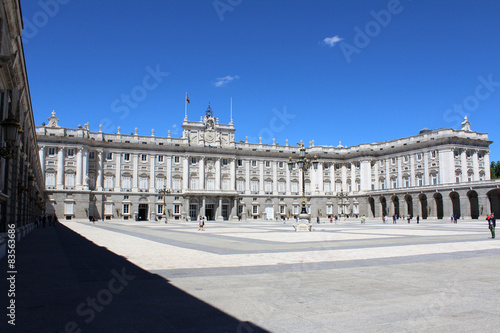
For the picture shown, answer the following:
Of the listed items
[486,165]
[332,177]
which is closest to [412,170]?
[486,165]

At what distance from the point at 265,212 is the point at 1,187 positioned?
7362 cm

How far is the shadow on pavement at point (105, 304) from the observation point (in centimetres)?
616

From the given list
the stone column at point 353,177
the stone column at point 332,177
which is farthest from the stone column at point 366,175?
the stone column at point 332,177

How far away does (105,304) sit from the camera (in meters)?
7.58

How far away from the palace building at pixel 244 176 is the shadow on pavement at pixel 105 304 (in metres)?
56.5

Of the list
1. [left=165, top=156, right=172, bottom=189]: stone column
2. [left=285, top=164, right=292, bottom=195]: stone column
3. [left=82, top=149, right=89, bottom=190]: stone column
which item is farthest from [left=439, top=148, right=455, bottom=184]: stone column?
[left=82, top=149, right=89, bottom=190]: stone column

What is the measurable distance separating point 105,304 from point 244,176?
258ft

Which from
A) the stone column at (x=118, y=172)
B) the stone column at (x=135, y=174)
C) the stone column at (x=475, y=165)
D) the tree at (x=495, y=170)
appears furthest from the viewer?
the tree at (x=495, y=170)

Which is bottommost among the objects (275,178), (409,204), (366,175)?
(409,204)

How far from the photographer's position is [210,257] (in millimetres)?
14820

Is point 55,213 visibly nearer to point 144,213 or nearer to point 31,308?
point 144,213

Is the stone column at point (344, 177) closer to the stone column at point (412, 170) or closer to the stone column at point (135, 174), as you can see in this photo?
the stone column at point (412, 170)

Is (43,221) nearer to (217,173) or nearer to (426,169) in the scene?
(217,173)

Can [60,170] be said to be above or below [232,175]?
above
